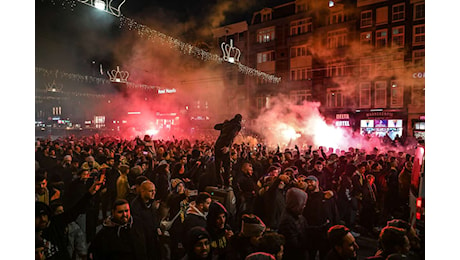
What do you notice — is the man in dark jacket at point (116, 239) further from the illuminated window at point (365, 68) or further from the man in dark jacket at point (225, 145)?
the illuminated window at point (365, 68)

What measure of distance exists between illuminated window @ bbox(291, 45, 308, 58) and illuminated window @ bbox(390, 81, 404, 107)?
18.7 feet

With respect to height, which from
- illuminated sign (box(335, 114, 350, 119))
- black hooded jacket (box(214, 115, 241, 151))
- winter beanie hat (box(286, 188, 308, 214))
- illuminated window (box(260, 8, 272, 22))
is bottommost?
winter beanie hat (box(286, 188, 308, 214))

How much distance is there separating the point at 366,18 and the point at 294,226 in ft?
55.6

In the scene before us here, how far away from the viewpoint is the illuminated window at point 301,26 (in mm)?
18156

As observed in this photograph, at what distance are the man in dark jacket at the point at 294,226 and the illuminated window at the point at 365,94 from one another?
15.2 m

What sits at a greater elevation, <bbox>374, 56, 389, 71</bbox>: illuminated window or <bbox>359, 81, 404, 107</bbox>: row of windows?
<bbox>374, 56, 389, 71</bbox>: illuminated window

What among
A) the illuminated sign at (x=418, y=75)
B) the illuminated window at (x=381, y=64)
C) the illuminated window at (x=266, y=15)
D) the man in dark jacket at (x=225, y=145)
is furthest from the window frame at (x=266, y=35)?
the man in dark jacket at (x=225, y=145)

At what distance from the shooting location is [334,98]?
17.4 m

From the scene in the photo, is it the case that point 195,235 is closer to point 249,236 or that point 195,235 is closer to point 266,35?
point 249,236

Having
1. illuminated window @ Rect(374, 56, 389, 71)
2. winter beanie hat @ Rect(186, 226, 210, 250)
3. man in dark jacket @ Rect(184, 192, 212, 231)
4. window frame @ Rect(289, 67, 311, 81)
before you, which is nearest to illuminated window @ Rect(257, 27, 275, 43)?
window frame @ Rect(289, 67, 311, 81)

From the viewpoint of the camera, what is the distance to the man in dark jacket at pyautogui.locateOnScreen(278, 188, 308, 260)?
289 cm

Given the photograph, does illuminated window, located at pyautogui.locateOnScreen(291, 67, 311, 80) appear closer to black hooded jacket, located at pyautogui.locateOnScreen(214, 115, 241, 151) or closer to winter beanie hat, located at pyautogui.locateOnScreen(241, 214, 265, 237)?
black hooded jacket, located at pyautogui.locateOnScreen(214, 115, 241, 151)

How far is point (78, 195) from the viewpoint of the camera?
3.86 m

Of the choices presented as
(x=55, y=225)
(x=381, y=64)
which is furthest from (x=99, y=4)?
(x=381, y=64)
